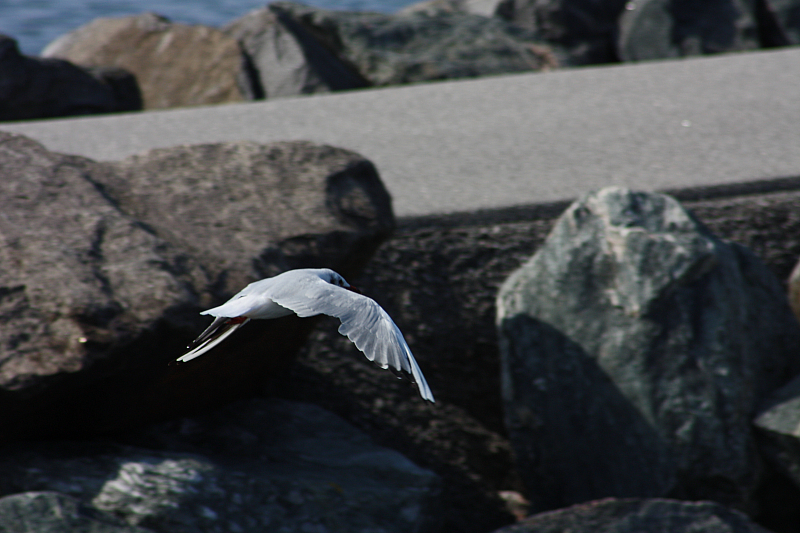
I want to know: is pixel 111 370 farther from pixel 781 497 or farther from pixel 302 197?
pixel 781 497

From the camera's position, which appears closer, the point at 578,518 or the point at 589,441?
the point at 578,518

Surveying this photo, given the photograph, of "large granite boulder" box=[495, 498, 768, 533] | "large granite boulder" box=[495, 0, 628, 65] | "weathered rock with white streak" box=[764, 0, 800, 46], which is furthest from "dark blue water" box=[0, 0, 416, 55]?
"large granite boulder" box=[495, 498, 768, 533]

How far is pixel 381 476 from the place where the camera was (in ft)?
7.31

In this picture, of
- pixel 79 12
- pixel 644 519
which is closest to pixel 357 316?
pixel 644 519

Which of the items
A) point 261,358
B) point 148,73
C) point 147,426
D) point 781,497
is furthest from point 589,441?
point 148,73

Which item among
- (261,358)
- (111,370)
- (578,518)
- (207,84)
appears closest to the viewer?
(111,370)

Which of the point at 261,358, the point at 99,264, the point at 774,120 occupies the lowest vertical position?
the point at 261,358

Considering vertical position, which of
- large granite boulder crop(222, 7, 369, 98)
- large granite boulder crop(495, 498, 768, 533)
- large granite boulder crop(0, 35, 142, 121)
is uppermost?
large granite boulder crop(222, 7, 369, 98)

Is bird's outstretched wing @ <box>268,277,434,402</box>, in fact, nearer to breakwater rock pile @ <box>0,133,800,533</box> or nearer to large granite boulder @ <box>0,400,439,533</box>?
breakwater rock pile @ <box>0,133,800,533</box>

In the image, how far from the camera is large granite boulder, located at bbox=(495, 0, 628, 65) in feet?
17.4

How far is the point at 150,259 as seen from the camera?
77.7 inches

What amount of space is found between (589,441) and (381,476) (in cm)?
66

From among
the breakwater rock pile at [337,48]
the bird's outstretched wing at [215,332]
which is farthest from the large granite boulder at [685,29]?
the bird's outstretched wing at [215,332]

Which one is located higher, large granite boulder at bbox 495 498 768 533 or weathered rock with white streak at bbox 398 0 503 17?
weathered rock with white streak at bbox 398 0 503 17
